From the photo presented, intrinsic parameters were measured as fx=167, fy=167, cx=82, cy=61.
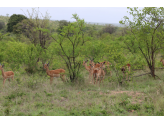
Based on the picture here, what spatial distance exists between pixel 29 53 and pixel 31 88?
17.1 feet

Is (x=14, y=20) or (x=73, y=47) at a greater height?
(x=14, y=20)

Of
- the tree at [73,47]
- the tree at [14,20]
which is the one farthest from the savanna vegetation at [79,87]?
the tree at [14,20]

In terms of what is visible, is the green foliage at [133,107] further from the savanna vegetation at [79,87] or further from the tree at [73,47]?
the tree at [73,47]

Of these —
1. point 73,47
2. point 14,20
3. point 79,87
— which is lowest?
point 79,87

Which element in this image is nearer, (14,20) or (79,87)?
(79,87)

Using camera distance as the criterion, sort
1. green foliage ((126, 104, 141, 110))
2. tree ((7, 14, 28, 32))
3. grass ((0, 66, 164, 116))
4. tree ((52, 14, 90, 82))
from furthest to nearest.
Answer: tree ((7, 14, 28, 32)) < tree ((52, 14, 90, 82)) < green foliage ((126, 104, 141, 110)) < grass ((0, 66, 164, 116))

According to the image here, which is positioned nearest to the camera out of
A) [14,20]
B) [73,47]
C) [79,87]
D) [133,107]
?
[133,107]

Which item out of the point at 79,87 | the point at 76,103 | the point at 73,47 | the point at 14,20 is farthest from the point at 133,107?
the point at 14,20

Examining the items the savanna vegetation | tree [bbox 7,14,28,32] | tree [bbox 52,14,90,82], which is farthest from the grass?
tree [bbox 7,14,28,32]

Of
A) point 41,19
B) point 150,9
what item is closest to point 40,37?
point 41,19

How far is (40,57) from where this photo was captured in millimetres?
14812

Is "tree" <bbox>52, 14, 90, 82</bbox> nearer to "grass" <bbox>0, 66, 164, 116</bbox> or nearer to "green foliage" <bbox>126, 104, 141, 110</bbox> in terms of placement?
"grass" <bbox>0, 66, 164, 116</bbox>

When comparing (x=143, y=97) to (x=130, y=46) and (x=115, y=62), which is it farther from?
(x=130, y=46)

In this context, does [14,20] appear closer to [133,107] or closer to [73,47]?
[73,47]
